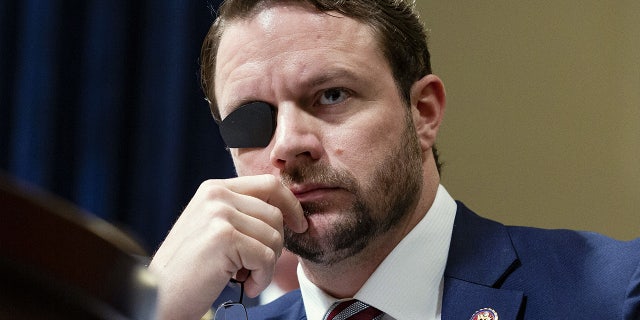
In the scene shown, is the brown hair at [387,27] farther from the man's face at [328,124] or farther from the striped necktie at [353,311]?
the striped necktie at [353,311]

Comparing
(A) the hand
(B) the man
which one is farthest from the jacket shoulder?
(A) the hand

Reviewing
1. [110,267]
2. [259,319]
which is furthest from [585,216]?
[110,267]

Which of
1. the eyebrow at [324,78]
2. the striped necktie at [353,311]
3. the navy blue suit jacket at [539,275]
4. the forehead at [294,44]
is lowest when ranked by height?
the striped necktie at [353,311]

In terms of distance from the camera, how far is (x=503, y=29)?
3.08 meters

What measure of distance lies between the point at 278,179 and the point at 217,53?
0.42 m

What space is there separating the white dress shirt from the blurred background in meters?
1.32

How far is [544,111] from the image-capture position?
299 cm

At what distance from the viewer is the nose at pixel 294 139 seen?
4.83ft

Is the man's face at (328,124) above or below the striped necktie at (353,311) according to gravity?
above

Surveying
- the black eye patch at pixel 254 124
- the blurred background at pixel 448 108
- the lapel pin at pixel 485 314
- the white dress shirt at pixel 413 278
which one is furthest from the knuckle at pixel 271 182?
the blurred background at pixel 448 108

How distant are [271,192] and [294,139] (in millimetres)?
109

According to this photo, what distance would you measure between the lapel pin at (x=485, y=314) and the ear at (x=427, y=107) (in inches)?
15.6

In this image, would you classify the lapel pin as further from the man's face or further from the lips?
the lips

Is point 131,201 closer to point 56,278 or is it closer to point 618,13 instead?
point 618,13
